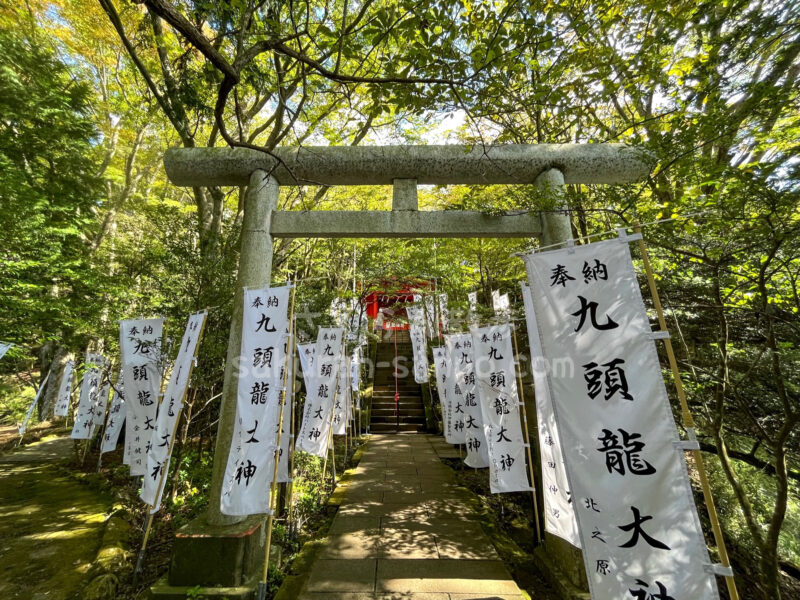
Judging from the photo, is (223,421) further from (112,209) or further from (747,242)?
(112,209)

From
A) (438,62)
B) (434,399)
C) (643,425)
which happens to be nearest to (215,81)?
(438,62)

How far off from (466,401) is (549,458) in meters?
2.75

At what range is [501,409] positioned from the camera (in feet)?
16.2

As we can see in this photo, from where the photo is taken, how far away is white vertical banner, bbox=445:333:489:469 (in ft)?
20.5

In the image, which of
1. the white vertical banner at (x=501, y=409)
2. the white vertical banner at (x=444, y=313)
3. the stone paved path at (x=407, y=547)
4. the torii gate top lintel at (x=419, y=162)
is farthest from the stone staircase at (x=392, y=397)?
the torii gate top lintel at (x=419, y=162)

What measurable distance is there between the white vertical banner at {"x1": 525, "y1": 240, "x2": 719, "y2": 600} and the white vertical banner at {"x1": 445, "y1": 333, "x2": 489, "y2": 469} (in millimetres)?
3560

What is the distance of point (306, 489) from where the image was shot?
5.92 metres

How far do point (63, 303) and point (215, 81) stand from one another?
804 cm

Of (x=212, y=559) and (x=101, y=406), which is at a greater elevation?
(x=101, y=406)

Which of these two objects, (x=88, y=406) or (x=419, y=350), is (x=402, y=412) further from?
(x=88, y=406)

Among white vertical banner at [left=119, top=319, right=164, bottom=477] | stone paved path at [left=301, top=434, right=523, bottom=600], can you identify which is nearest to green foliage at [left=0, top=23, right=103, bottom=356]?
white vertical banner at [left=119, top=319, right=164, bottom=477]

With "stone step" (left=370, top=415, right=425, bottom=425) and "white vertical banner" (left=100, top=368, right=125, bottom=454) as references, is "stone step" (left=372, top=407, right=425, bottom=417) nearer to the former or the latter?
"stone step" (left=370, top=415, right=425, bottom=425)

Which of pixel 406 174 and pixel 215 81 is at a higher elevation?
pixel 215 81

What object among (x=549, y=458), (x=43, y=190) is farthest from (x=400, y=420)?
(x=43, y=190)
